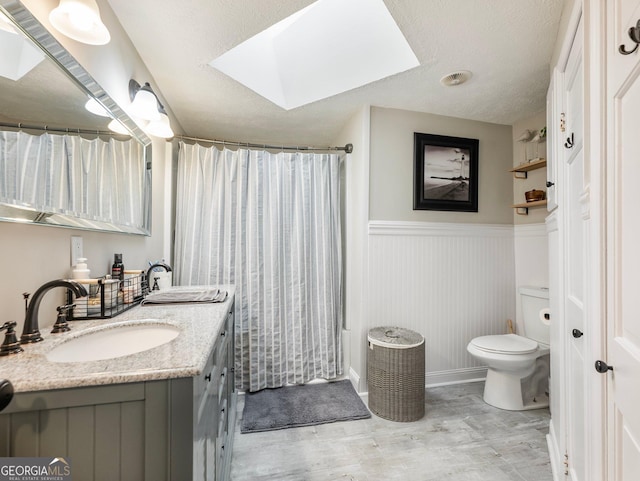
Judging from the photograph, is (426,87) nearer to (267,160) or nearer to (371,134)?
(371,134)

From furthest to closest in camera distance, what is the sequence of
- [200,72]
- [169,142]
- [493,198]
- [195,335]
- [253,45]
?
[493,198], [169,142], [253,45], [200,72], [195,335]

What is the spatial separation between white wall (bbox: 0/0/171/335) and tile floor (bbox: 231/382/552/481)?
1221 mm

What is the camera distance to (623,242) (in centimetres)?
76

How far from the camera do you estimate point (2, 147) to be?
2.62 feet

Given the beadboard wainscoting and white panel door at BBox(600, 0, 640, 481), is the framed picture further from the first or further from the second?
white panel door at BBox(600, 0, 640, 481)

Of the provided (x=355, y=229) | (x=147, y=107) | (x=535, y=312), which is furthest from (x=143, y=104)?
(x=535, y=312)

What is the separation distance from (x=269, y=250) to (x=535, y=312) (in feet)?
6.83

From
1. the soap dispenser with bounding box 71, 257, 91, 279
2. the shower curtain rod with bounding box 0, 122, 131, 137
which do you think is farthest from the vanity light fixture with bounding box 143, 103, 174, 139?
the soap dispenser with bounding box 71, 257, 91, 279

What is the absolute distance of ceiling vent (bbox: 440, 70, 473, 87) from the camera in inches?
72.9

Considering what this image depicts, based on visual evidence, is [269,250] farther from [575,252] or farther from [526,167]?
[526,167]

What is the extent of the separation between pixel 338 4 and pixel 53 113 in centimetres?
154

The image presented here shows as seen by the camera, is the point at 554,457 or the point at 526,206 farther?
the point at 526,206

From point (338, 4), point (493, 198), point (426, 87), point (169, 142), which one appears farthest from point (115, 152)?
point (493, 198)

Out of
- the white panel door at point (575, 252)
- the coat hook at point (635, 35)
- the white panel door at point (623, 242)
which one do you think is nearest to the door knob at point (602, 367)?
the white panel door at point (623, 242)
